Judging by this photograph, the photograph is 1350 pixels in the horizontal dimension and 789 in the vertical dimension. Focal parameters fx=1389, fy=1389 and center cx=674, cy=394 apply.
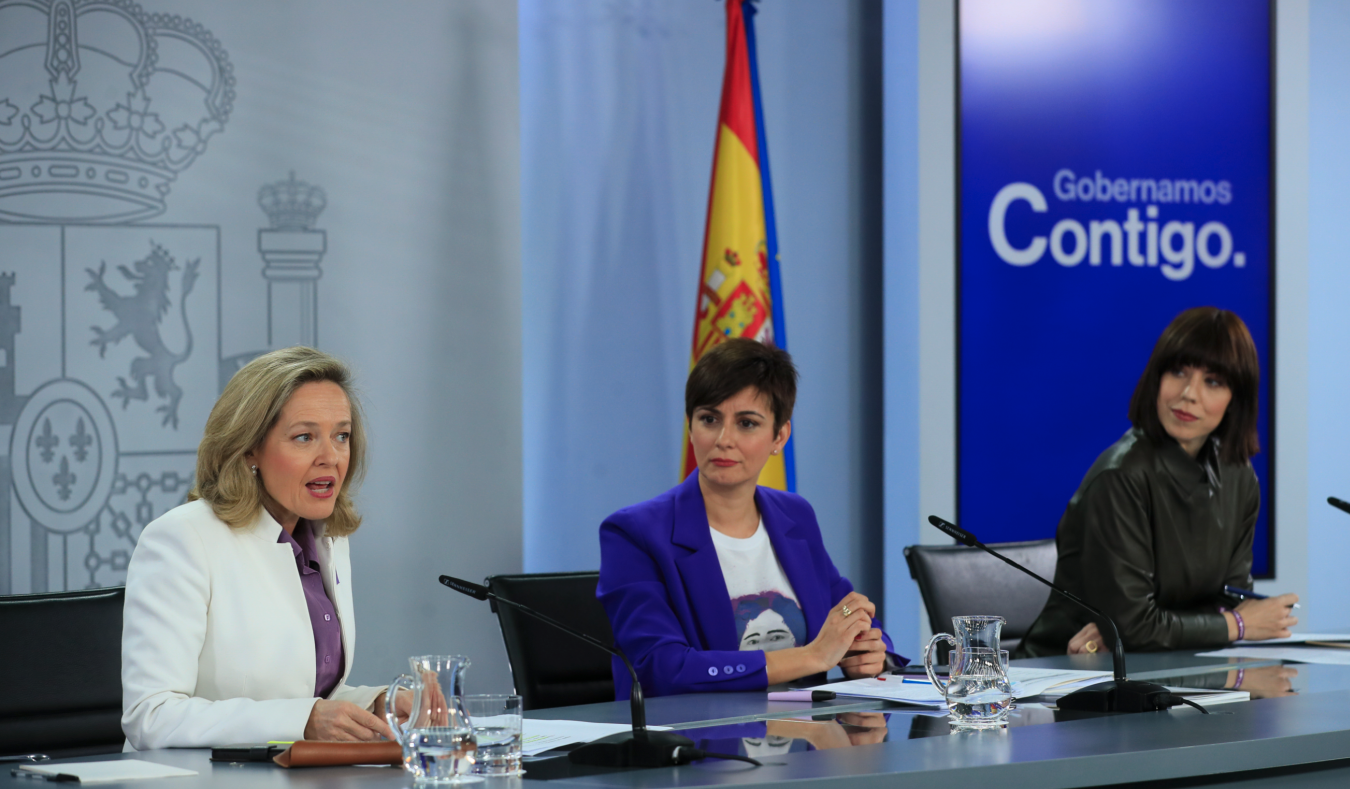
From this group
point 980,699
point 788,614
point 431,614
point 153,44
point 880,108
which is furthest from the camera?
point 880,108

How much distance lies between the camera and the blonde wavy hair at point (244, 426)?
2.30 metres

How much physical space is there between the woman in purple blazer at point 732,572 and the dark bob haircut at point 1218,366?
2.79ft

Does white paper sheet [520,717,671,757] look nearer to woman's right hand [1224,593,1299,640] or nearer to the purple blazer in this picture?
the purple blazer

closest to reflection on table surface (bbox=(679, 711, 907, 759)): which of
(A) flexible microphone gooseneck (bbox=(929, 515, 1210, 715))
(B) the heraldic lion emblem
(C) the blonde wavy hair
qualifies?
(A) flexible microphone gooseneck (bbox=(929, 515, 1210, 715))

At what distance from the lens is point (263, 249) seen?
152 inches

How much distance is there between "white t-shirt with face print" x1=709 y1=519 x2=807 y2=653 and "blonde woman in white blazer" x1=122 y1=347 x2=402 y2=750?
0.76 metres

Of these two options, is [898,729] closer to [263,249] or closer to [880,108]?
[263,249]

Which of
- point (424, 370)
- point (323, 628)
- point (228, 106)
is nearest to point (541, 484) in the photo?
point (424, 370)

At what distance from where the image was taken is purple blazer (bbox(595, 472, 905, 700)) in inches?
98.4

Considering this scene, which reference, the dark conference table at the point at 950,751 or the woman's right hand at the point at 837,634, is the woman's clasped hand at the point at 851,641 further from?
the dark conference table at the point at 950,751

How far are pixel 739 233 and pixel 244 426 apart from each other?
2074 millimetres

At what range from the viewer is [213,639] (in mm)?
2205

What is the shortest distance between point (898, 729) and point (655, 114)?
111 inches

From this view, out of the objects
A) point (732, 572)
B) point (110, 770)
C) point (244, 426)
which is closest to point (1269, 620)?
point (732, 572)
